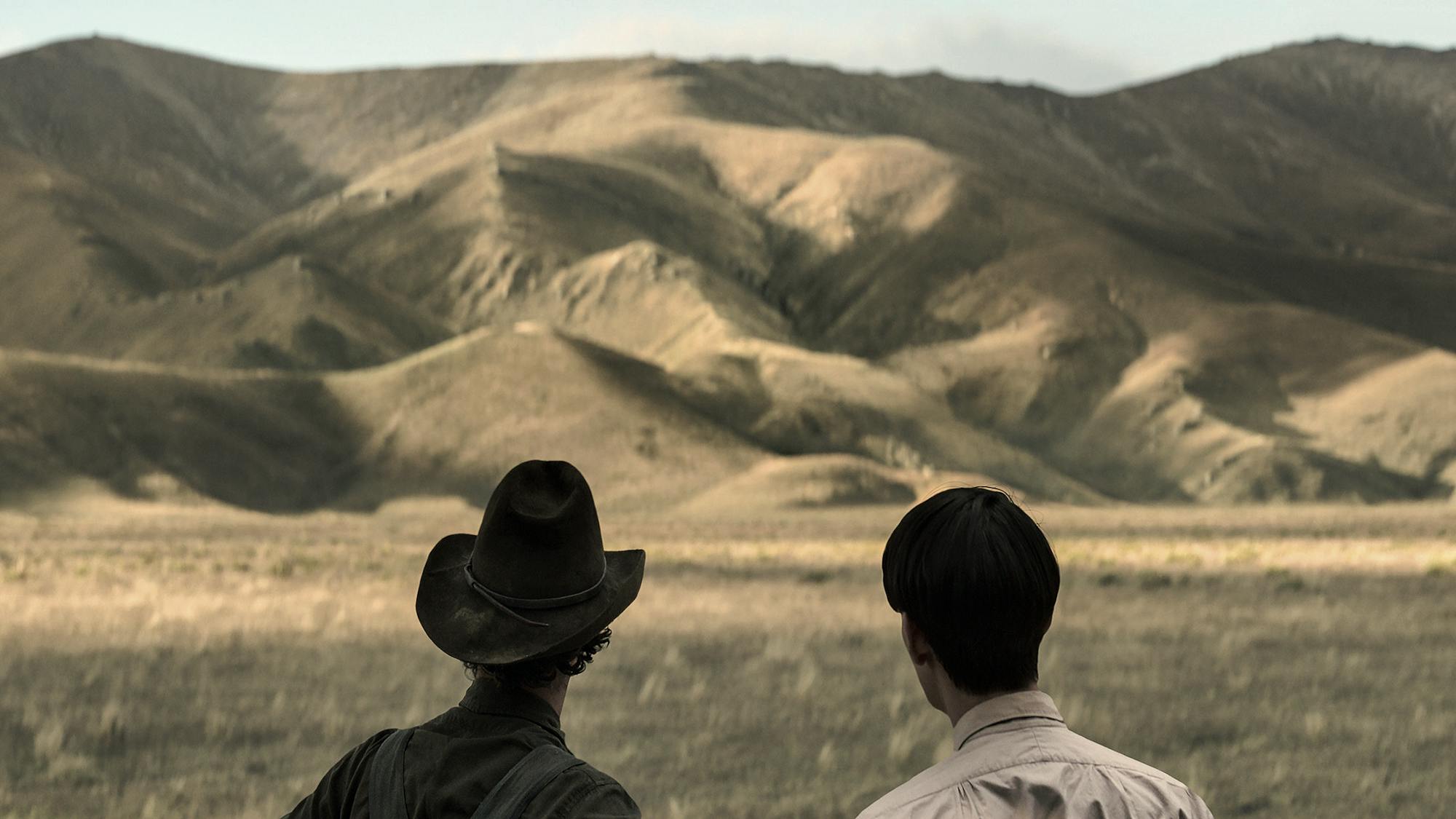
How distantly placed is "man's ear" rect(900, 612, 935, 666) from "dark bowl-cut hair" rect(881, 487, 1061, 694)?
3 centimetres

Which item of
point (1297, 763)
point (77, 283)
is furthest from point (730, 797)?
point (77, 283)

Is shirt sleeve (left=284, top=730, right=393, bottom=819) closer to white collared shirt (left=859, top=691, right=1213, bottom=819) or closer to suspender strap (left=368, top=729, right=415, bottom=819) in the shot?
suspender strap (left=368, top=729, right=415, bottom=819)

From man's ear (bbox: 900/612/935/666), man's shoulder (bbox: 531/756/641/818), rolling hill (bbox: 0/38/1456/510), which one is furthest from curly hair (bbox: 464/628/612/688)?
rolling hill (bbox: 0/38/1456/510)

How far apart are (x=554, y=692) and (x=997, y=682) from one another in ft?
3.19

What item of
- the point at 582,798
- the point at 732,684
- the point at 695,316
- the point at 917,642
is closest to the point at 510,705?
the point at 582,798

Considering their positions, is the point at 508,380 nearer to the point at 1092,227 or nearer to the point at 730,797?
the point at 1092,227

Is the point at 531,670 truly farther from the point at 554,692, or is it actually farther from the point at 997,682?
the point at 997,682

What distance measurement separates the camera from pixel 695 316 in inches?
3396

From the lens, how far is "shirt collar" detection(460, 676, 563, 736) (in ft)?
10.9

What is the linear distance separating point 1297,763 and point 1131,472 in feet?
226

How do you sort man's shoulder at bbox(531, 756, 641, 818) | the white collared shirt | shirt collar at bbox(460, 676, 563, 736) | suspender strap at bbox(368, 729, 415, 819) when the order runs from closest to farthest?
the white collared shirt < man's shoulder at bbox(531, 756, 641, 818) < suspender strap at bbox(368, 729, 415, 819) < shirt collar at bbox(460, 676, 563, 736)

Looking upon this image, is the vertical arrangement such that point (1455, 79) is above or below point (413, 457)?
above

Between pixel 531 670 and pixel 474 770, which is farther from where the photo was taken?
pixel 531 670

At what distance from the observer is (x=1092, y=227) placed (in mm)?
102188
